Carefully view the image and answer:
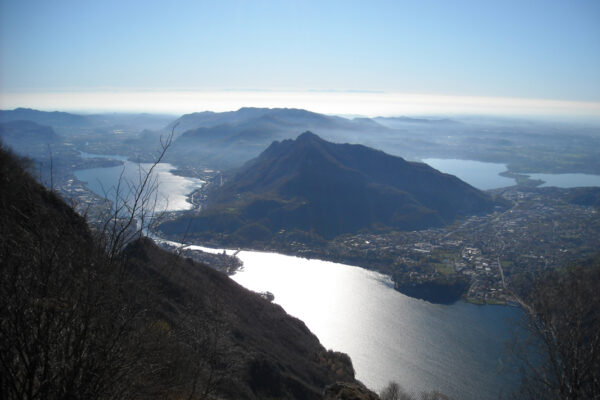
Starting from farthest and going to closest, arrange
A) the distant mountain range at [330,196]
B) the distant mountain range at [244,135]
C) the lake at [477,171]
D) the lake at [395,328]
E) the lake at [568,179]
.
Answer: the distant mountain range at [244,135] < the lake at [477,171] < the lake at [568,179] < the distant mountain range at [330,196] < the lake at [395,328]

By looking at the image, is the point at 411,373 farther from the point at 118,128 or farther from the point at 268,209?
the point at 118,128

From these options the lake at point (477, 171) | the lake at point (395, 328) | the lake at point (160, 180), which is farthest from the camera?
the lake at point (477, 171)

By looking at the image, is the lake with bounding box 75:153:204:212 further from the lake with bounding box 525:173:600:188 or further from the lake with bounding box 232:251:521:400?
the lake with bounding box 525:173:600:188

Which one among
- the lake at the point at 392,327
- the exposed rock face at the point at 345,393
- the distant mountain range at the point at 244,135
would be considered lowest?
the lake at the point at 392,327

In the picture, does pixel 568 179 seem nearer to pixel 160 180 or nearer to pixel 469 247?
Answer: pixel 469 247

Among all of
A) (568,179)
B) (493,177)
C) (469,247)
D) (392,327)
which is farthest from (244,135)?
(392,327)

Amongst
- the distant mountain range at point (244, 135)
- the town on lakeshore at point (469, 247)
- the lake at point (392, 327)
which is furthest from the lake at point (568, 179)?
the distant mountain range at point (244, 135)

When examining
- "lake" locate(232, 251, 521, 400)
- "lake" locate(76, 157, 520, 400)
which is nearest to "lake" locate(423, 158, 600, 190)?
"lake" locate(76, 157, 520, 400)

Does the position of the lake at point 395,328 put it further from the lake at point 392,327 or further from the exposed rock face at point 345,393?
the exposed rock face at point 345,393

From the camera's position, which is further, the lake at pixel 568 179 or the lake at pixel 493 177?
the lake at pixel 493 177

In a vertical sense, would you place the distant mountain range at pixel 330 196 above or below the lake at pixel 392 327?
above
